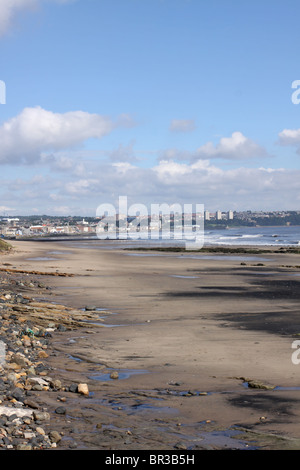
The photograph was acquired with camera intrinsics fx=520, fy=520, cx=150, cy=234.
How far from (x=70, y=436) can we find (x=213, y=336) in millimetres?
8647

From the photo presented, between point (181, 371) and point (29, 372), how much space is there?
348 centimetres

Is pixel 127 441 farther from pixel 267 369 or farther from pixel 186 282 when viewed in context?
pixel 186 282

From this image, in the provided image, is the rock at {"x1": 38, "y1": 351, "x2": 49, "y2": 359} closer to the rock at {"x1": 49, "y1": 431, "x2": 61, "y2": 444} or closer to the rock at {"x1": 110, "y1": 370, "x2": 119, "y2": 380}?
the rock at {"x1": 110, "y1": 370, "x2": 119, "y2": 380}

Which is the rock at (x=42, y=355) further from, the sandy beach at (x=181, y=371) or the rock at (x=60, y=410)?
the rock at (x=60, y=410)

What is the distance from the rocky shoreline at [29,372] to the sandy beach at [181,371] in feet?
0.97

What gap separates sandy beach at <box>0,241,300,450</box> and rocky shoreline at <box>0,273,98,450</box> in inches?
11.6

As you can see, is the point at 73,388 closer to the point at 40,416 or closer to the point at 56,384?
the point at 56,384

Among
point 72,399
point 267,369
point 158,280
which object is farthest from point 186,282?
point 72,399

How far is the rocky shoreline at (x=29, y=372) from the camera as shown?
25.7 feet

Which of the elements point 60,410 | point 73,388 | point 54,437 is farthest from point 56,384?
point 54,437

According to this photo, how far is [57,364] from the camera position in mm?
12531

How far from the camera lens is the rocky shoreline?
25.7 feet

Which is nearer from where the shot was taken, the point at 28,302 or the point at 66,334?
the point at 66,334
